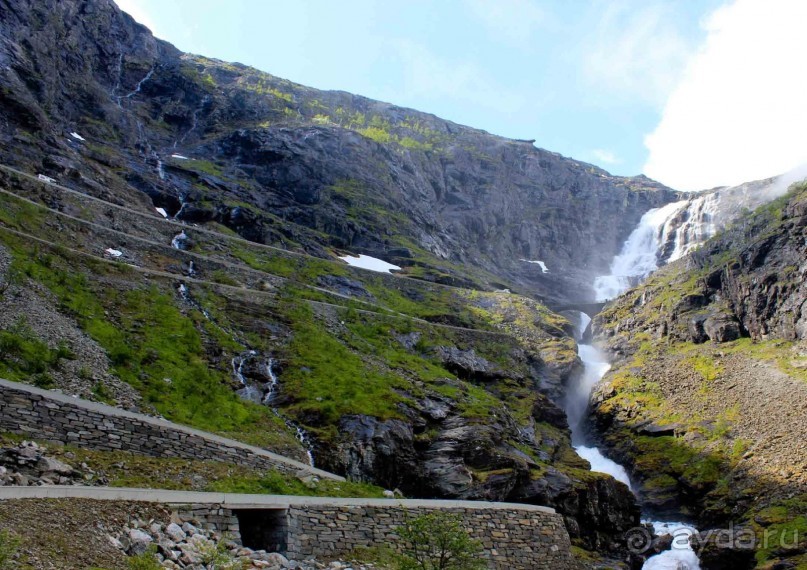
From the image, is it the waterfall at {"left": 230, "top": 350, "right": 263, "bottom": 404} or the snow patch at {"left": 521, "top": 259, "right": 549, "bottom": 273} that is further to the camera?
the snow patch at {"left": 521, "top": 259, "right": 549, "bottom": 273}

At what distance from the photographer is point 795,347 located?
57.8m

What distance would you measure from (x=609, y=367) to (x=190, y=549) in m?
64.0

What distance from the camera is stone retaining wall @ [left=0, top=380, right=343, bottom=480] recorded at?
1855cm

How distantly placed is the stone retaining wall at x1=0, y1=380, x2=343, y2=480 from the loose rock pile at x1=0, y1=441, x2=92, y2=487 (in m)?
1.36

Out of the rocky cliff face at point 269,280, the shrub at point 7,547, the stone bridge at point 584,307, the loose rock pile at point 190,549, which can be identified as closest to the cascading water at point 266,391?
the rocky cliff face at point 269,280

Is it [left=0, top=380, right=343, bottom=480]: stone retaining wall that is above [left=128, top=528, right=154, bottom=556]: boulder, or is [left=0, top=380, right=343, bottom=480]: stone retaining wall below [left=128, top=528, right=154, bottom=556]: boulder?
above

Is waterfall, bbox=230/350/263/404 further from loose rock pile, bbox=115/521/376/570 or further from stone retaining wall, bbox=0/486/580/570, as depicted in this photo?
loose rock pile, bbox=115/521/376/570

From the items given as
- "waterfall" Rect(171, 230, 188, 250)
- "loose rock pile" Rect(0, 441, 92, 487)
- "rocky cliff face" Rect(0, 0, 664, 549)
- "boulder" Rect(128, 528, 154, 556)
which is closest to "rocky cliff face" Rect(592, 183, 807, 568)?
"rocky cliff face" Rect(0, 0, 664, 549)

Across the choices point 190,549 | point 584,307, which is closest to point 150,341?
point 190,549

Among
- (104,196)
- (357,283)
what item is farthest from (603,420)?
(104,196)

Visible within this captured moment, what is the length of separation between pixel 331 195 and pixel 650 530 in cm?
6904

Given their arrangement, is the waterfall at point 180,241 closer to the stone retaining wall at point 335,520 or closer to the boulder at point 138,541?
the stone retaining wall at point 335,520

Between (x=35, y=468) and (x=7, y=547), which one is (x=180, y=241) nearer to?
(x=35, y=468)

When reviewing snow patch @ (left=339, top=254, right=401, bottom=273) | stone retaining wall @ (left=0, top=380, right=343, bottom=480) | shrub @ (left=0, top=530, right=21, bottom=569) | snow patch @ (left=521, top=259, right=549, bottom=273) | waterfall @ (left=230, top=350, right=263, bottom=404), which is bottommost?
shrub @ (left=0, top=530, right=21, bottom=569)
